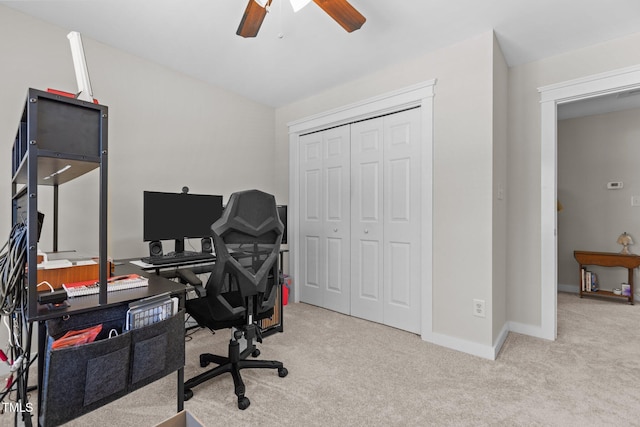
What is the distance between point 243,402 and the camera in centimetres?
175

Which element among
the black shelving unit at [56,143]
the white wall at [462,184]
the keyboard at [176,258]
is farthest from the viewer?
the white wall at [462,184]

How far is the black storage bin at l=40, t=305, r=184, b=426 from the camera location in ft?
3.56

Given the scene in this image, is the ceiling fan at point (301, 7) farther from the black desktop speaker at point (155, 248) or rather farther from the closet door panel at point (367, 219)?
the black desktop speaker at point (155, 248)

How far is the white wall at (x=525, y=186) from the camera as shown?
9.11 ft

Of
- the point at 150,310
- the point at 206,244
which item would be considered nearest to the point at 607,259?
the point at 206,244

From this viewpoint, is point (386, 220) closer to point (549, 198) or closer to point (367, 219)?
point (367, 219)

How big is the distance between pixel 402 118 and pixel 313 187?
49.4 inches

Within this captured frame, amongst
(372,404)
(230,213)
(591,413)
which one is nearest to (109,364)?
(230,213)

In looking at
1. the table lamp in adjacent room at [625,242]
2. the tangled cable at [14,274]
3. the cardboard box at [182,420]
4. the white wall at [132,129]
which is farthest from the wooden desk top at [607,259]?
the tangled cable at [14,274]

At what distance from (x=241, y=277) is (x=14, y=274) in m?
0.95

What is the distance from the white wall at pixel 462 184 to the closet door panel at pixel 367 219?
1.90 feet

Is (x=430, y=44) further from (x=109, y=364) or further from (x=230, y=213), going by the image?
(x=109, y=364)

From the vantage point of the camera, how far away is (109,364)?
3.90ft

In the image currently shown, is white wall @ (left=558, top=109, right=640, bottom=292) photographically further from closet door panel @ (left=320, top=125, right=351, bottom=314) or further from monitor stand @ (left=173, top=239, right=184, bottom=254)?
monitor stand @ (left=173, top=239, right=184, bottom=254)
